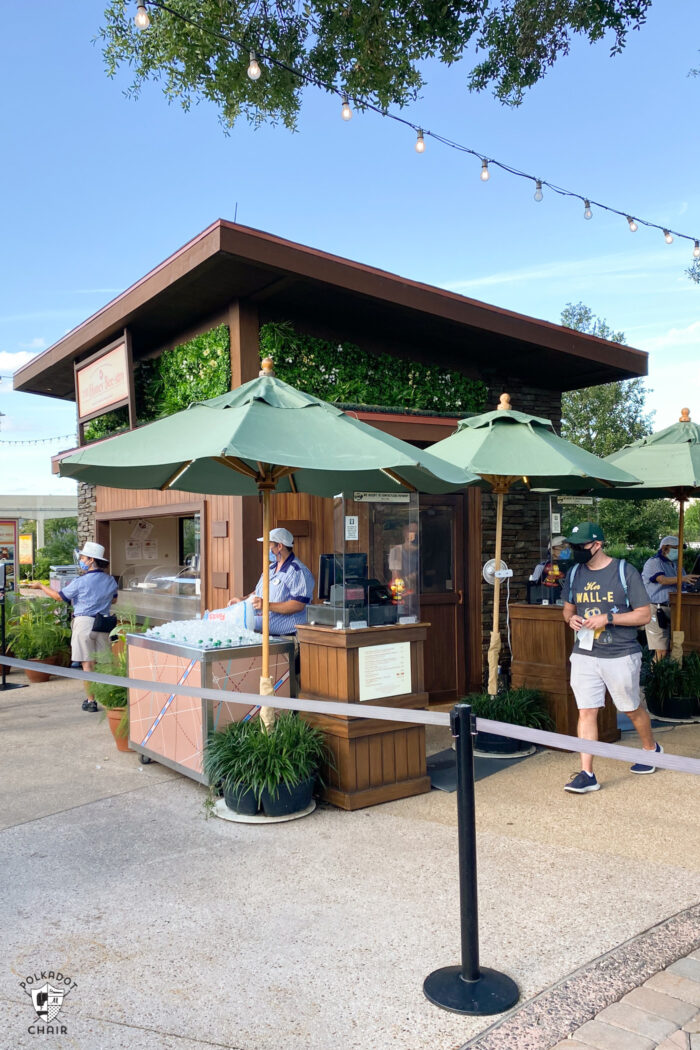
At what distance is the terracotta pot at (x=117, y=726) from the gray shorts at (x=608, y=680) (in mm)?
3546

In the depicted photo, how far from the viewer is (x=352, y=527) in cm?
523

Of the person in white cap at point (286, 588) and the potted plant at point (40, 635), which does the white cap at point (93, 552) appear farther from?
the person in white cap at point (286, 588)

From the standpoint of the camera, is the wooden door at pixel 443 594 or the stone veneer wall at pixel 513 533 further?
the stone veneer wall at pixel 513 533

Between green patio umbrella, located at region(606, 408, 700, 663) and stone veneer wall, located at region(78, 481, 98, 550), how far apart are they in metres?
6.96

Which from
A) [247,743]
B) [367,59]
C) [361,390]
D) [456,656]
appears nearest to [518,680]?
[456,656]

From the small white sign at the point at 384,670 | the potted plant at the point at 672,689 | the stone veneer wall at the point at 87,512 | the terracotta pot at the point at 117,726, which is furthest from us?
the stone veneer wall at the point at 87,512

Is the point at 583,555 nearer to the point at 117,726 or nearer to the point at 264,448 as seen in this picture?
the point at 264,448

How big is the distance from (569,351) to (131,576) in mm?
6478

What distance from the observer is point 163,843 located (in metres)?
4.52

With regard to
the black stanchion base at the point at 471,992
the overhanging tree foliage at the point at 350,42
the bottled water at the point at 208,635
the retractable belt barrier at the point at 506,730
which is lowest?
the black stanchion base at the point at 471,992

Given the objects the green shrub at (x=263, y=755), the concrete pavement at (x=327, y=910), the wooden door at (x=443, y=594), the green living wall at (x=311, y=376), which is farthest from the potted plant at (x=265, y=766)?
the green living wall at (x=311, y=376)

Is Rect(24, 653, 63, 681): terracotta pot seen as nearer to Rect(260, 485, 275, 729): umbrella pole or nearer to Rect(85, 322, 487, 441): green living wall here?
Rect(85, 322, 487, 441): green living wall

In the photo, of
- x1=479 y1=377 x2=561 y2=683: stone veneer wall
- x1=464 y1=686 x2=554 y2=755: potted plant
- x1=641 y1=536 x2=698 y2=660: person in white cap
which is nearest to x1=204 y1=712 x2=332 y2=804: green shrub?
x1=464 y1=686 x2=554 y2=755: potted plant

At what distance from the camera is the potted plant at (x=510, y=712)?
6.46 metres
